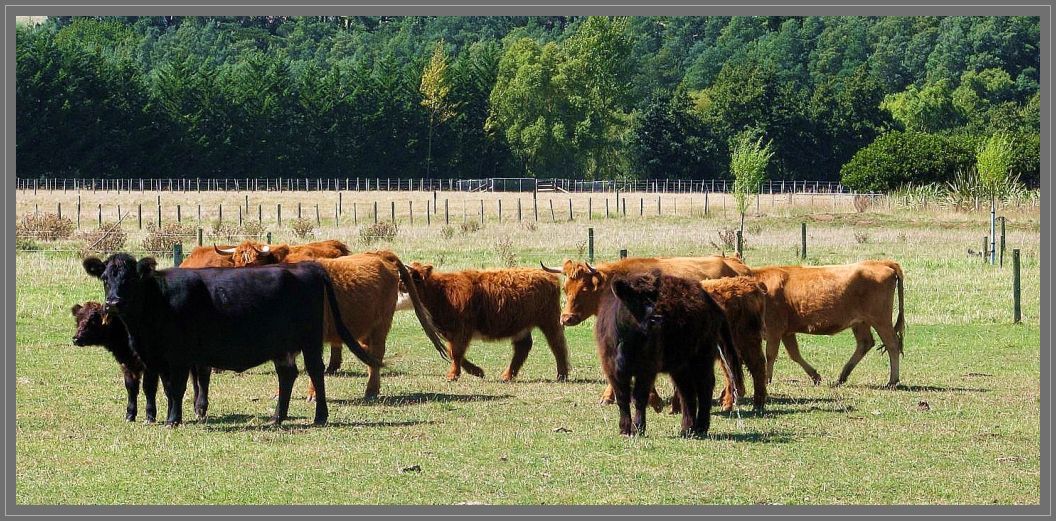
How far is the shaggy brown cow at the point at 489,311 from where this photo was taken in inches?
667

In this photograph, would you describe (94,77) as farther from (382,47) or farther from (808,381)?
(808,381)

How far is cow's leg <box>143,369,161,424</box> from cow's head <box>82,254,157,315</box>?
713 millimetres

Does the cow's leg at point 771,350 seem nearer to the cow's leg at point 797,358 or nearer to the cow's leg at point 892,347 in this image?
the cow's leg at point 797,358

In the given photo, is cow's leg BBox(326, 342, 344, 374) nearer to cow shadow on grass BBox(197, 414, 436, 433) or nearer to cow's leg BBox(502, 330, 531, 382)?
cow's leg BBox(502, 330, 531, 382)

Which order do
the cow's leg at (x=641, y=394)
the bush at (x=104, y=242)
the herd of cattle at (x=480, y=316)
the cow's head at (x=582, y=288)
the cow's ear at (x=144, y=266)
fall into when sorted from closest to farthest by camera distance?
1. the cow's leg at (x=641, y=394)
2. the herd of cattle at (x=480, y=316)
3. the cow's ear at (x=144, y=266)
4. the cow's head at (x=582, y=288)
5. the bush at (x=104, y=242)

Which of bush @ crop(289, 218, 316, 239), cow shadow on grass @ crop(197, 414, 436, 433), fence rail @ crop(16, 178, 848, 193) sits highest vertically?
fence rail @ crop(16, 178, 848, 193)

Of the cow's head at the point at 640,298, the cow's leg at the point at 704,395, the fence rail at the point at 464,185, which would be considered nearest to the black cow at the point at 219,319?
the cow's head at the point at 640,298

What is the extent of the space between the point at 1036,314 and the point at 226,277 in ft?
53.1

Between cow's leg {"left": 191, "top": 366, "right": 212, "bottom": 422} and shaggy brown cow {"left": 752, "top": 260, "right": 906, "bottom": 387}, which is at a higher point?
shaggy brown cow {"left": 752, "top": 260, "right": 906, "bottom": 387}

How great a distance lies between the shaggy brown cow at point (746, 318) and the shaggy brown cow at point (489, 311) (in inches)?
145

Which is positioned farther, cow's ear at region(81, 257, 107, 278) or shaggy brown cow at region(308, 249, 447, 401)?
shaggy brown cow at region(308, 249, 447, 401)

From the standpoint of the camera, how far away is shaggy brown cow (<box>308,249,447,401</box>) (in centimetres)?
1480

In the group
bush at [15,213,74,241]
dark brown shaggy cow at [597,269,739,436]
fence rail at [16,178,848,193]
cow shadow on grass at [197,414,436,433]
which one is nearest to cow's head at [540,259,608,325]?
cow shadow on grass at [197,414,436,433]

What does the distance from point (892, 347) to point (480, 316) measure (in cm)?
491
